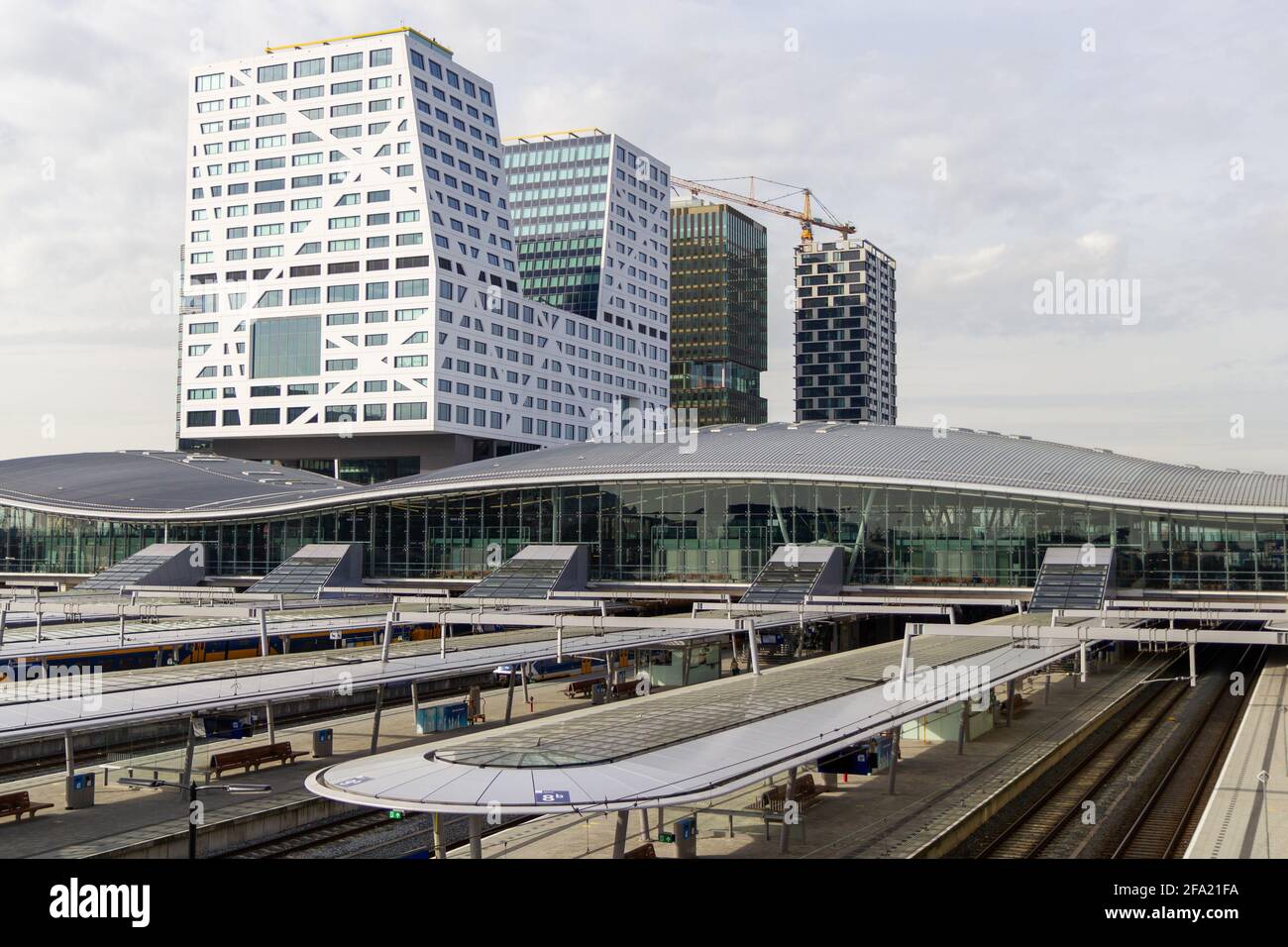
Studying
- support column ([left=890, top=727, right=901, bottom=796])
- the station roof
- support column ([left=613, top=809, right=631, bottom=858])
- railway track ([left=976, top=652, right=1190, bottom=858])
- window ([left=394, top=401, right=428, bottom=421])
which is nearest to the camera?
the station roof

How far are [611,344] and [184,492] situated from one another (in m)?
81.2

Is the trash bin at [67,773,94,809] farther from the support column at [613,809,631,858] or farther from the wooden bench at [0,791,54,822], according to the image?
the support column at [613,809,631,858]

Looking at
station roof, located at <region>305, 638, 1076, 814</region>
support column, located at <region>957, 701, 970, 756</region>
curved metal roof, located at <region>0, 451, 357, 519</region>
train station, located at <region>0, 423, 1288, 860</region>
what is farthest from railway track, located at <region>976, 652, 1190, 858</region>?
curved metal roof, located at <region>0, 451, 357, 519</region>

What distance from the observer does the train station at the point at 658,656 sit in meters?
25.5

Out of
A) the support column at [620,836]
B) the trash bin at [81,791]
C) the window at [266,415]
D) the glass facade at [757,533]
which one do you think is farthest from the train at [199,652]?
the window at [266,415]

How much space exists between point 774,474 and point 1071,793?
40.2 meters

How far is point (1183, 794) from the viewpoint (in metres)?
33.6

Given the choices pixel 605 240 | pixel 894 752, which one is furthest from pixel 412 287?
pixel 894 752

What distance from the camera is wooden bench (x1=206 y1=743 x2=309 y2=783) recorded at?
109ft

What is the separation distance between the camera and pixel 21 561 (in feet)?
300

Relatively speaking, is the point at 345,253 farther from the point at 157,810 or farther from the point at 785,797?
the point at 785,797

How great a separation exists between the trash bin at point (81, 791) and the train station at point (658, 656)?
86 mm

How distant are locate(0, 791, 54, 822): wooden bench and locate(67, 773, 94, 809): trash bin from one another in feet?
2.30
